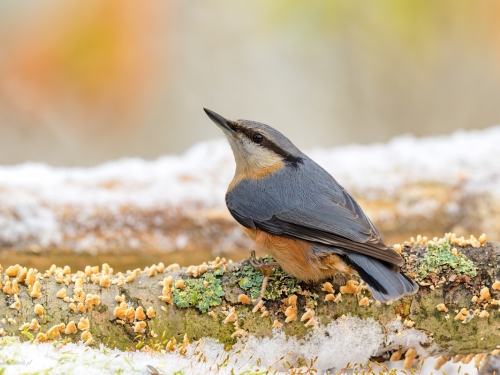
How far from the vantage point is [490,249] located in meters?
2.80

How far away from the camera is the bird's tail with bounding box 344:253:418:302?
8.05ft

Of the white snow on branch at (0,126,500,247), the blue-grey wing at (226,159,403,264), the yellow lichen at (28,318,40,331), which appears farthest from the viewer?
the white snow on branch at (0,126,500,247)

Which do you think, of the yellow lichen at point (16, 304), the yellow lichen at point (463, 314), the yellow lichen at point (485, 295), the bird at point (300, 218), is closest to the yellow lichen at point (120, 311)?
the yellow lichen at point (16, 304)

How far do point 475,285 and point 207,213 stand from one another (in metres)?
2.45

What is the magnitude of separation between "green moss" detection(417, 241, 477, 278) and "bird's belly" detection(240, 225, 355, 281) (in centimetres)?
34

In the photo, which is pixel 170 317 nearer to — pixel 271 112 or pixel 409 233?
pixel 409 233

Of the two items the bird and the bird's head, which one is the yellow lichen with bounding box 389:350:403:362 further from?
the bird's head

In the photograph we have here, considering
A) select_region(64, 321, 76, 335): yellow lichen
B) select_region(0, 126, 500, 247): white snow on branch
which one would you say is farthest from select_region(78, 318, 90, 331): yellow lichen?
select_region(0, 126, 500, 247): white snow on branch

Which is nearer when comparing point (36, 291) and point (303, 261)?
point (36, 291)

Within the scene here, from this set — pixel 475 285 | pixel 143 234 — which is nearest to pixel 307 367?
pixel 475 285

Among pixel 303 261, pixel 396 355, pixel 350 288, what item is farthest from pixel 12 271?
pixel 396 355

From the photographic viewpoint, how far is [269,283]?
2787 millimetres

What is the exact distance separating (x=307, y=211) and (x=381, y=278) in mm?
572

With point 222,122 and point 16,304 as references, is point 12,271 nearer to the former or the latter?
point 16,304
